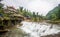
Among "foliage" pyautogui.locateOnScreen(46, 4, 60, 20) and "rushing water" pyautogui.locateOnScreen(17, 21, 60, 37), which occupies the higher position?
"foliage" pyautogui.locateOnScreen(46, 4, 60, 20)

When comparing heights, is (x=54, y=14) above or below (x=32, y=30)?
above

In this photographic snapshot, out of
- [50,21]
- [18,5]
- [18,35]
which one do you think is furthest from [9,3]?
[50,21]

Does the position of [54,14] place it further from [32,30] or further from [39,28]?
[32,30]

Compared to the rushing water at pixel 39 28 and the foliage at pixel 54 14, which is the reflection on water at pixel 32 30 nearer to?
the rushing water at pixel 39 28

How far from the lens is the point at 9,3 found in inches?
149

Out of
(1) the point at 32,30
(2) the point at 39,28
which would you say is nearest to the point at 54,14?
(2) the point at 39,28

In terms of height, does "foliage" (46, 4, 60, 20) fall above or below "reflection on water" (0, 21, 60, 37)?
above

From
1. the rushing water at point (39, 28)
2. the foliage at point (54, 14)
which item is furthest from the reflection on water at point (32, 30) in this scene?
the foliage at point (54, 14)

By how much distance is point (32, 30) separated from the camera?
358 centimetres

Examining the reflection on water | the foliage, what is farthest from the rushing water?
the foliage

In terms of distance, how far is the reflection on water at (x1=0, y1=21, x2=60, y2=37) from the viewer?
3.48 meters

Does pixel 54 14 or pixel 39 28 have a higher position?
pixel 54 14

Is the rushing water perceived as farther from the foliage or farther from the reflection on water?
the foliage

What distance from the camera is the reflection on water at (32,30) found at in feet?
11.4
